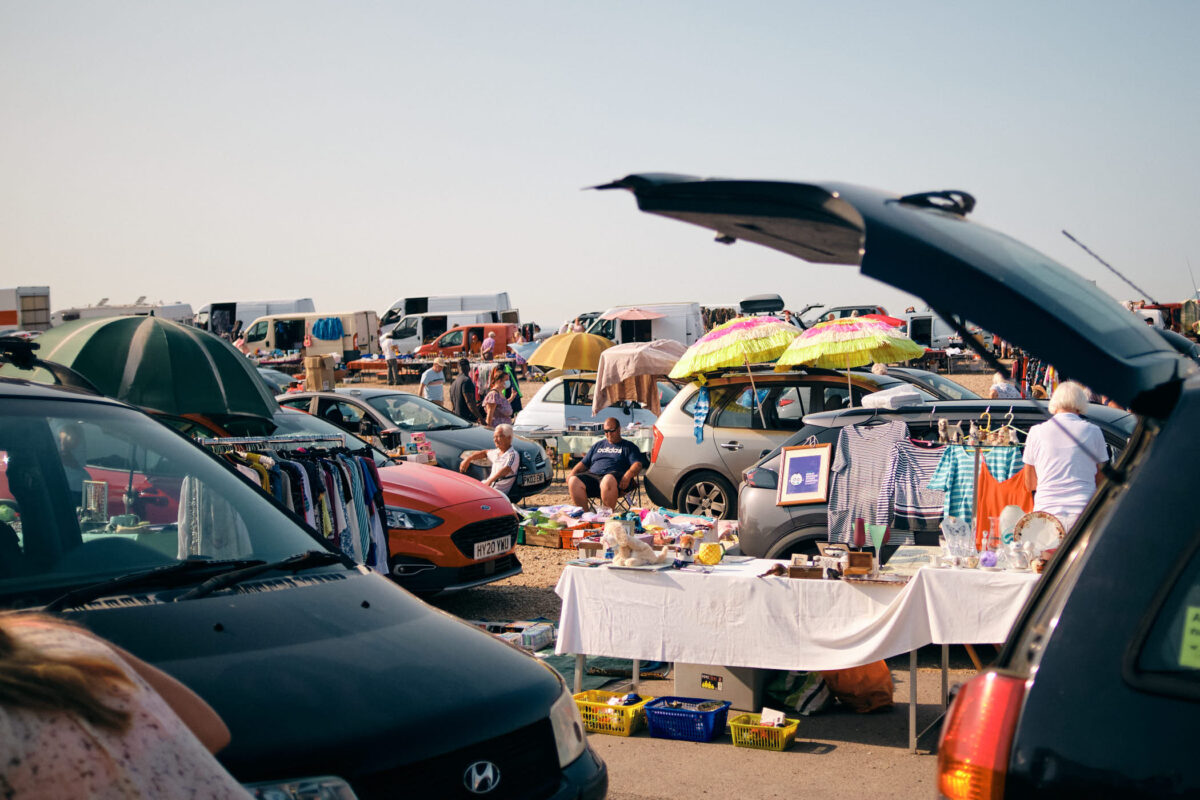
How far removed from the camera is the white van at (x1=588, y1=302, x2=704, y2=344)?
31125mm

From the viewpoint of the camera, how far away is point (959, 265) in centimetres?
201

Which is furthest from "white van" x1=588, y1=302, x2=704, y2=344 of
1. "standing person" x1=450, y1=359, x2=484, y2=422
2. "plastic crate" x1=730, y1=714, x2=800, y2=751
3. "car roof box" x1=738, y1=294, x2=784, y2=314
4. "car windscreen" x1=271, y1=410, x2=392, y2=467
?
"plastic crate" x1=730, y1=714, x2=800, y2=751

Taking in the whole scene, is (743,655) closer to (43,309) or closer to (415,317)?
(415,317)

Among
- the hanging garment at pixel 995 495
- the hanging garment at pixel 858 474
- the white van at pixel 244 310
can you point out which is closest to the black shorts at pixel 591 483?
the hanging garment at pixel 858 474

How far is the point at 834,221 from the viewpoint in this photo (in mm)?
2195

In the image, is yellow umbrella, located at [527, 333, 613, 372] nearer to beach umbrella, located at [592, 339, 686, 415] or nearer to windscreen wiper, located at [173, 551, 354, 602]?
beach umbrella, located at [592, 339, 686, 415]

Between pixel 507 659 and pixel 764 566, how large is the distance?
333 centimetres

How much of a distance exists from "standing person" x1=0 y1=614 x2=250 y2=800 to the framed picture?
6573 millimetres

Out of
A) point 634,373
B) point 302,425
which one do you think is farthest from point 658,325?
point 302,425

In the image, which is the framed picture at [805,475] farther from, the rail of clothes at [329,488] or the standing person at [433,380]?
the standing person at [433,380]

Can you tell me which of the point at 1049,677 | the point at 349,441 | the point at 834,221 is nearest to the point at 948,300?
the point at 834,221

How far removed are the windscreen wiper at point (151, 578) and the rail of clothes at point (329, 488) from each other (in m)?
2.90

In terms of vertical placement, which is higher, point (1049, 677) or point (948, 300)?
point (948, 300)

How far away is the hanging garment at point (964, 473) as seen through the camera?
7332 mm
